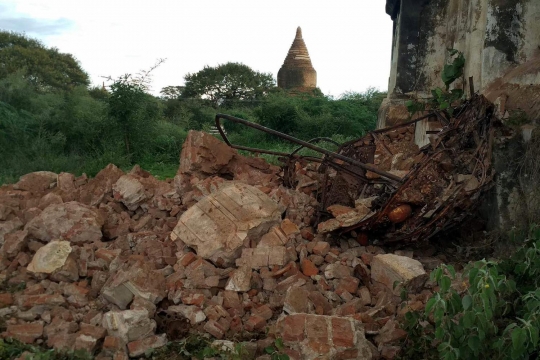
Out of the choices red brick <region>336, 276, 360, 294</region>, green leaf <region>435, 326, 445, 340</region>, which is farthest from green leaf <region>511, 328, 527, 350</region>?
red brick <region>336, 276, 360, 294</region>

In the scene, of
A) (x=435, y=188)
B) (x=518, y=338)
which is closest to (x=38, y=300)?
(x=435, y=188)

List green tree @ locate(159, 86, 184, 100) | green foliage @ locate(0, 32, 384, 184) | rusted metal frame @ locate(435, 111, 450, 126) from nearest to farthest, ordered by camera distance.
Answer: rusted metal frame @ locate(435, 111, 450, 126), green foliage @ locate(0, 32, 384, 184), green tree @ locate(159, 86, 184, 100)

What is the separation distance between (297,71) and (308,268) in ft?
69.9

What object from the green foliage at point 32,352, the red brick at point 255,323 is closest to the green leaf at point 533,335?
the red brick at point 255,323

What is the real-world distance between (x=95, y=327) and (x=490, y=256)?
2.72 m

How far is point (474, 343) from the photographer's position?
2.67m

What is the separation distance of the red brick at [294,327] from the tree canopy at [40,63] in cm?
2073

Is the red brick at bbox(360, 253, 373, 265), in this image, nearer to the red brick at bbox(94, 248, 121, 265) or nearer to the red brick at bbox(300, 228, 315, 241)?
the red brick at bbox(300, 228, 315, 241)

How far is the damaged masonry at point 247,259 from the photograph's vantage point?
3.30m

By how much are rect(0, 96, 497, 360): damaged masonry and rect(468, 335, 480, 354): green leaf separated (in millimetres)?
538

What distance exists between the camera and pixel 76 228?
436cm

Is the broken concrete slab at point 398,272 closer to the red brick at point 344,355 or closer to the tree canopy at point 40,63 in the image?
the red brick at point 344,355

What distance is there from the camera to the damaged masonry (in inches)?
130

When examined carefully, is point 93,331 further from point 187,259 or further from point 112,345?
point 187,259
